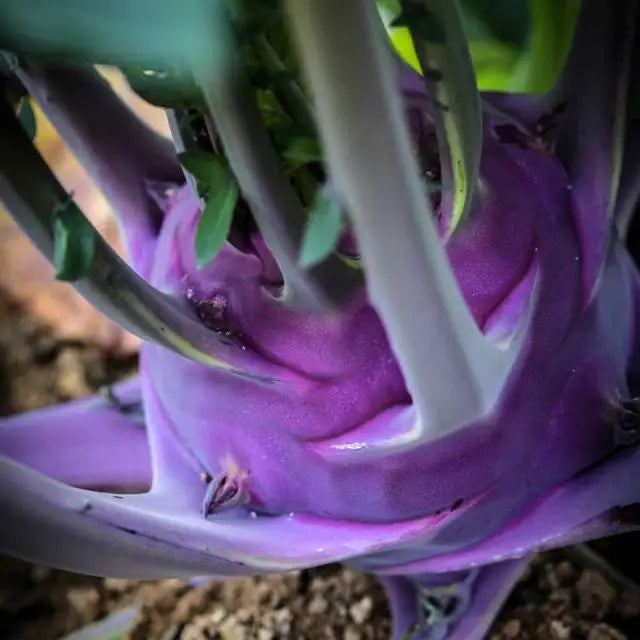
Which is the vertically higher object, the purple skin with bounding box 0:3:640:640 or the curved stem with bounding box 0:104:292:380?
the curved stem with bounding box 0:104:292:380

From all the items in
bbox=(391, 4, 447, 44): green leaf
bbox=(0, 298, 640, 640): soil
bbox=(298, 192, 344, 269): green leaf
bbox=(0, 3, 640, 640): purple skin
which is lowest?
bbox=(0, 298, 640, 640): soil

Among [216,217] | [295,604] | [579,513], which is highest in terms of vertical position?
[216,217]

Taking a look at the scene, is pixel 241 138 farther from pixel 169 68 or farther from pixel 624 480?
pixel 624 480

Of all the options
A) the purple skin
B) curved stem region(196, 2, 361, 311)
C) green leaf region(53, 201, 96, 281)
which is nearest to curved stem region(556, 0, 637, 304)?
the purple skin

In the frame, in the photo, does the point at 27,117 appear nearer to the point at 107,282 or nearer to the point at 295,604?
the point at 107,282

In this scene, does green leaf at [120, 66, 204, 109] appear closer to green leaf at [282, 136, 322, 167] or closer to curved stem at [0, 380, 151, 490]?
green leaf at [282, 136, 322, 167]

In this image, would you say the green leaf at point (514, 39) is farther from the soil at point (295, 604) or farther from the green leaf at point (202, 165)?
the soil at point (295, 604)

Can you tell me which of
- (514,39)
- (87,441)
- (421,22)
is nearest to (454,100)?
(421,22)
